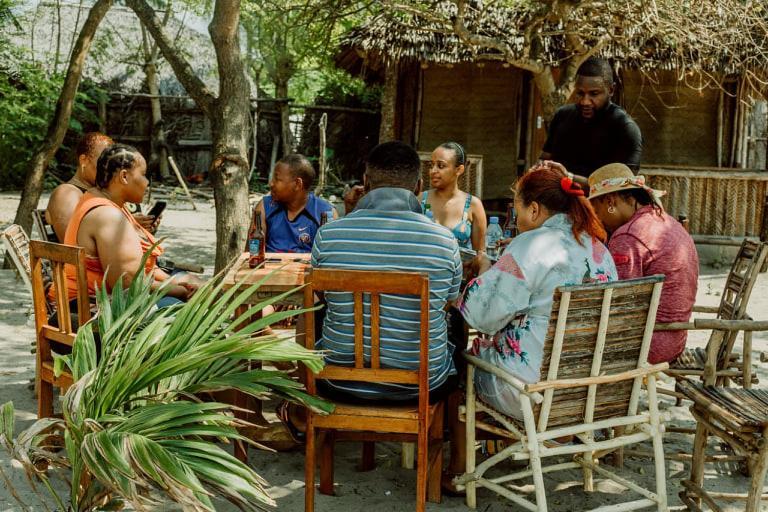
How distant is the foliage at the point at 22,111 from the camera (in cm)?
1752

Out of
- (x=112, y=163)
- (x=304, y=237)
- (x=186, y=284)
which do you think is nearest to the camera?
(x=112, y=163)

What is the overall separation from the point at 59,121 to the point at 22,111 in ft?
33.7

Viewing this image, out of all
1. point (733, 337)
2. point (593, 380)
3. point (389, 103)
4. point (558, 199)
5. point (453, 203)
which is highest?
point (389, 103)

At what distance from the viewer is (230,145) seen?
5.61 meters

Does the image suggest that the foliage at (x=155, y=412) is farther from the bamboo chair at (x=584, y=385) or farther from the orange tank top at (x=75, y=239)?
the orange tank top at (x=75, y=239)

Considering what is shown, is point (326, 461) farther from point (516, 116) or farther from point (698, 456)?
point (516, 116)

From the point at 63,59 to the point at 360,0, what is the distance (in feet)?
52.0

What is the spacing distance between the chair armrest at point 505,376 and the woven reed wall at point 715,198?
314 inches

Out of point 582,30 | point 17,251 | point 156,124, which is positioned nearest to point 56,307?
point 17,251

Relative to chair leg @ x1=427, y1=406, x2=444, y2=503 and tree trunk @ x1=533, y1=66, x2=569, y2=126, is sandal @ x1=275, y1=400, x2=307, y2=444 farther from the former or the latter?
tree trunk @ x1=533, y1=66, x2=569, y2=126

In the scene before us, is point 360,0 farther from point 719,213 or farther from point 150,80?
point 150,80

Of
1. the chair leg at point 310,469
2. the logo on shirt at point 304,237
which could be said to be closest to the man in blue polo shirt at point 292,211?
the logo on shirt at point 304,237

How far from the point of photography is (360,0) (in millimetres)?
8211

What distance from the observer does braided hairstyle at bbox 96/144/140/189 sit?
4.10 m
